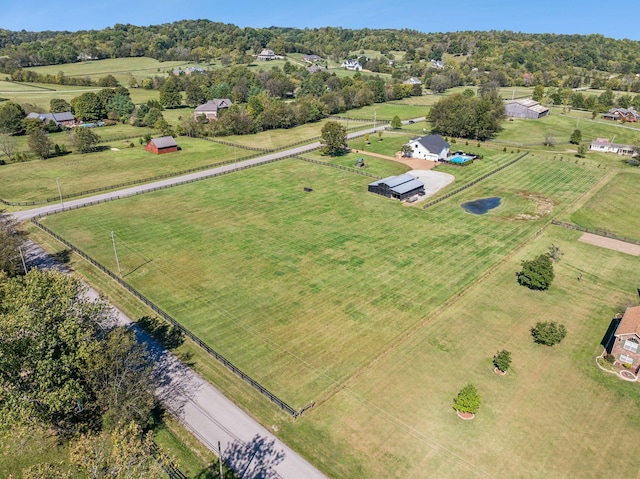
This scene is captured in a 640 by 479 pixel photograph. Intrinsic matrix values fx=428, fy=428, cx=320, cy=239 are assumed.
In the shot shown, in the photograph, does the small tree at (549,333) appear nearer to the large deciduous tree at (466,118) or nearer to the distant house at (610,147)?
the large deciduous tree at (466,118)

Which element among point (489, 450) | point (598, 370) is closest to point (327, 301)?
point (489, 450)

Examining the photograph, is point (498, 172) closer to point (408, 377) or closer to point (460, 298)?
point (460, 298)

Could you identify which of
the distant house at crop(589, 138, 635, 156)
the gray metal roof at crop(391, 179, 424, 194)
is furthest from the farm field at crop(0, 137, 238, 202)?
the distant house at crop(589, 138, 635, 156)

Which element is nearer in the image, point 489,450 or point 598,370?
point 489,450

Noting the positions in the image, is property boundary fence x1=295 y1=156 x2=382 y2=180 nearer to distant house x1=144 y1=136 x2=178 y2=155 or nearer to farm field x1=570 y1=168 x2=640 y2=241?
distant house x1=144 y1=136 x2=178 y2=155

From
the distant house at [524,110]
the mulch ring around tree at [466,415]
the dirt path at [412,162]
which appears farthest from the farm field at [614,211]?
the distant house at [524,110]
